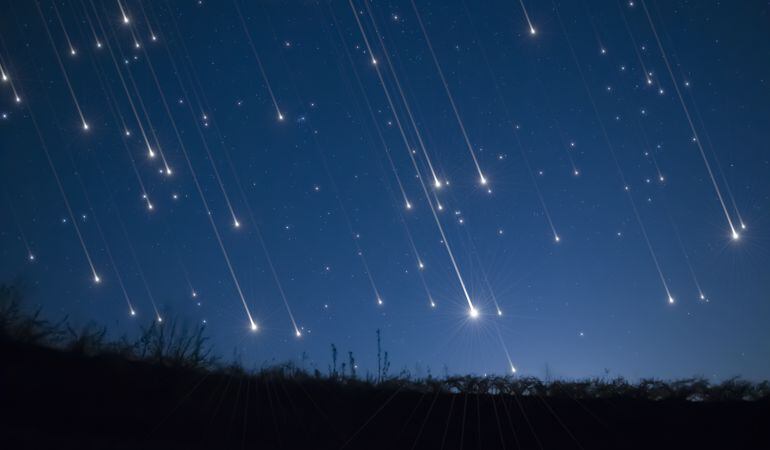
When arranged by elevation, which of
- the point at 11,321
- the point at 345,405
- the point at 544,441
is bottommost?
the point at 544,441

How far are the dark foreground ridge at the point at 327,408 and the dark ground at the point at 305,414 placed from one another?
1 centimetres

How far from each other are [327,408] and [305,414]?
0.24 m

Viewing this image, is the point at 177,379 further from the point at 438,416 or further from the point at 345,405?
the point at 438,416

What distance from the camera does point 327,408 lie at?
5480 mm

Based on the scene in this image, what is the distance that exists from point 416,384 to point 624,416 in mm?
2209

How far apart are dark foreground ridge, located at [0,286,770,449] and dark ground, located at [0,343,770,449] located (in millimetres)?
11

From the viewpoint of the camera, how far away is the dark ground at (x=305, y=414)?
4.96m

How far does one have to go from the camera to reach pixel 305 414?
17.6 feet

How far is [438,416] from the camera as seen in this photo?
5.49 m

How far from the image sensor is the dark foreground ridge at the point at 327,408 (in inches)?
196

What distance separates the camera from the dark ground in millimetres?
4957

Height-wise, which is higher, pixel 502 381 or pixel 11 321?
pixel 11 321

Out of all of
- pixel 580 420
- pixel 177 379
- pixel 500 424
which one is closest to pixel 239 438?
pixel 177 379

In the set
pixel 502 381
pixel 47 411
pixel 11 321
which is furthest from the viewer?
pixel 11 321
